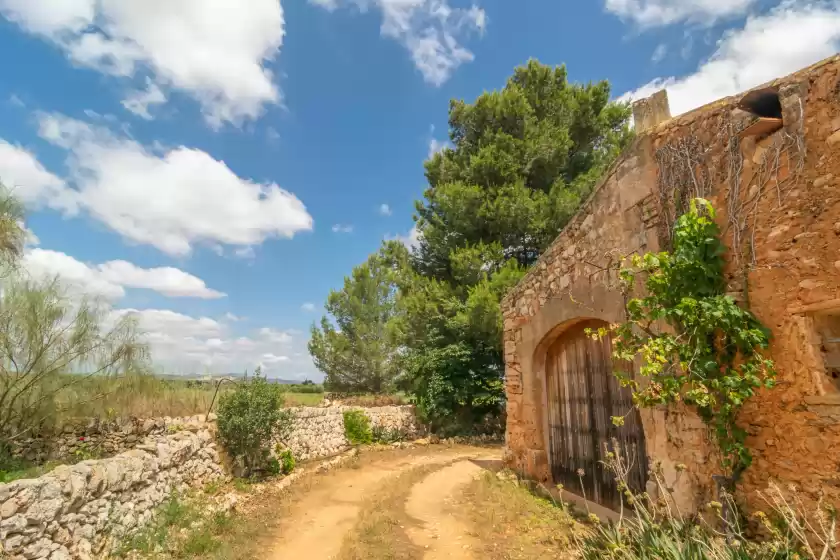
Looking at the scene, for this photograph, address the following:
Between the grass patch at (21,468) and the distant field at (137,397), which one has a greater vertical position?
the distant field at (137,397)

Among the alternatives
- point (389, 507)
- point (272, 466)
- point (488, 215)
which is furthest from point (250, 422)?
point (488, 215)

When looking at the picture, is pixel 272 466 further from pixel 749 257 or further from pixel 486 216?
pixel 486 216

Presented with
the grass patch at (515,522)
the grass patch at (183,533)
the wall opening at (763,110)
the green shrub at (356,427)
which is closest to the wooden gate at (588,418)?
the grass patch at (515,522)

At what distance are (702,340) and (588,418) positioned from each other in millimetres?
2729

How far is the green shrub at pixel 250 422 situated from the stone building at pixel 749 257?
608cm

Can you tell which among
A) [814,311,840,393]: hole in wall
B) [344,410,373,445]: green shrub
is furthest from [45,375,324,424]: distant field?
[814,311,840,393]: hole in wall

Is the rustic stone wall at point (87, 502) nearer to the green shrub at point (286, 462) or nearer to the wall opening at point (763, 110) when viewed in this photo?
the green shrub at point (286, 462)

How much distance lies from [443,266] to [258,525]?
11.9 metres

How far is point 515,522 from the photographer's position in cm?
566

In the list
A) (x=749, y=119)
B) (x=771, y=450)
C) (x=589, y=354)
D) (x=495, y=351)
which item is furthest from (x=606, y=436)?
(x=495, y=351)

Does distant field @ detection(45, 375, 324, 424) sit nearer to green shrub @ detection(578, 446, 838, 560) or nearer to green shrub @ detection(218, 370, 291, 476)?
green shrub @ detection(218, 370, 291, 476)

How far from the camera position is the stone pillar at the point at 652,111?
5.11 metres

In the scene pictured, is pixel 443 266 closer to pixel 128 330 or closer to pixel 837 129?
pixel 128 330

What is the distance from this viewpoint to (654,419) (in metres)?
4.79
